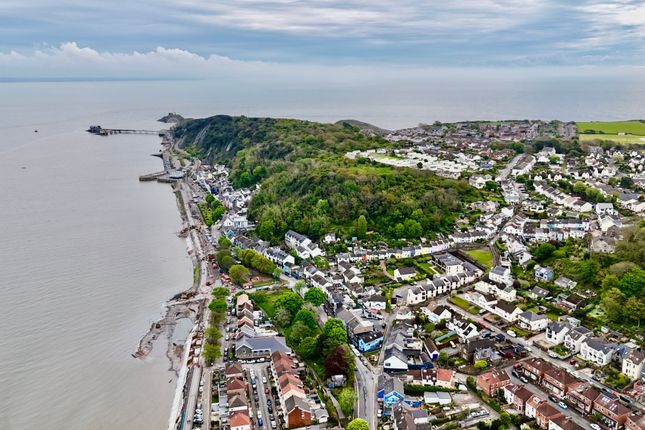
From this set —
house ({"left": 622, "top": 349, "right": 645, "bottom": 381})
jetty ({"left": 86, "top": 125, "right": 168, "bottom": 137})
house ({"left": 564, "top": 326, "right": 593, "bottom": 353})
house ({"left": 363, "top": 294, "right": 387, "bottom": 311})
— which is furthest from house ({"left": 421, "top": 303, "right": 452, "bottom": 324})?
jetty ({"left": 86, "top": 125, "right": 168, "bottom": 137})

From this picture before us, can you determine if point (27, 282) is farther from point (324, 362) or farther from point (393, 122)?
point (393, 122)

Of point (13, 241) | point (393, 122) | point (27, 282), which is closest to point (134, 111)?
point (393, 122)

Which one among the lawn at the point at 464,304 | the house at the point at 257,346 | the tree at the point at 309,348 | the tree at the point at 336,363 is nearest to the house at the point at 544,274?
the lawn at the point at 464,304

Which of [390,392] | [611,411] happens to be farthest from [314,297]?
[611,411]

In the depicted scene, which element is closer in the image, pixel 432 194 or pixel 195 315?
pixel 195 315

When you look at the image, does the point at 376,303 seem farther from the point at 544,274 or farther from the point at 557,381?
the point at 544,274

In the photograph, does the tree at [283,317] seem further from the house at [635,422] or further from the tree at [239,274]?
the house at [635,422]
